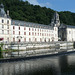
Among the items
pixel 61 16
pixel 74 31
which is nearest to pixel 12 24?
pixel 74 31

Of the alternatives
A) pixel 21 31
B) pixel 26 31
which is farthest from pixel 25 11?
pixel 21 31

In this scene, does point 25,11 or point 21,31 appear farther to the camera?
point 25,11

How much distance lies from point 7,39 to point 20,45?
27.4ft

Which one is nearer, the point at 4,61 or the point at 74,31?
the point at 4,61

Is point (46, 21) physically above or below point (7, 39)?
above

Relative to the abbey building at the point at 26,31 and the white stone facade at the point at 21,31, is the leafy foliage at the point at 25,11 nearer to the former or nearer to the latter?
the abbey building at the point at 26,31

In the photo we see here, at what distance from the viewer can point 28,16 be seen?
127 metres

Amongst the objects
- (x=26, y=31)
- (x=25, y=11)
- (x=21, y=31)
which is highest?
(x=25, y=11)

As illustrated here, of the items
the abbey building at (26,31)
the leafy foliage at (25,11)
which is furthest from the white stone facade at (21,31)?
the leafy foliage at (25,11)

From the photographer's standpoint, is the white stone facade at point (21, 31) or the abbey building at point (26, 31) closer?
the white stone facade at point (21, 31)

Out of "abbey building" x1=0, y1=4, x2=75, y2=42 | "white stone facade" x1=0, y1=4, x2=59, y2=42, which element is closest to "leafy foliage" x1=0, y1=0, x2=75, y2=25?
"abbey building" x1=0, y1=4, x2=75, y2=42

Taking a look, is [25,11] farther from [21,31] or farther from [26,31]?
[21,31]

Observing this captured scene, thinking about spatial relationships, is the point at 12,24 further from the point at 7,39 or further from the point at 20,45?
the point at 20,45

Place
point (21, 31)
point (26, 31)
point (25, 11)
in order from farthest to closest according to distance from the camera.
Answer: point (25, 11) < point (26, 31) < point (21, 31)
